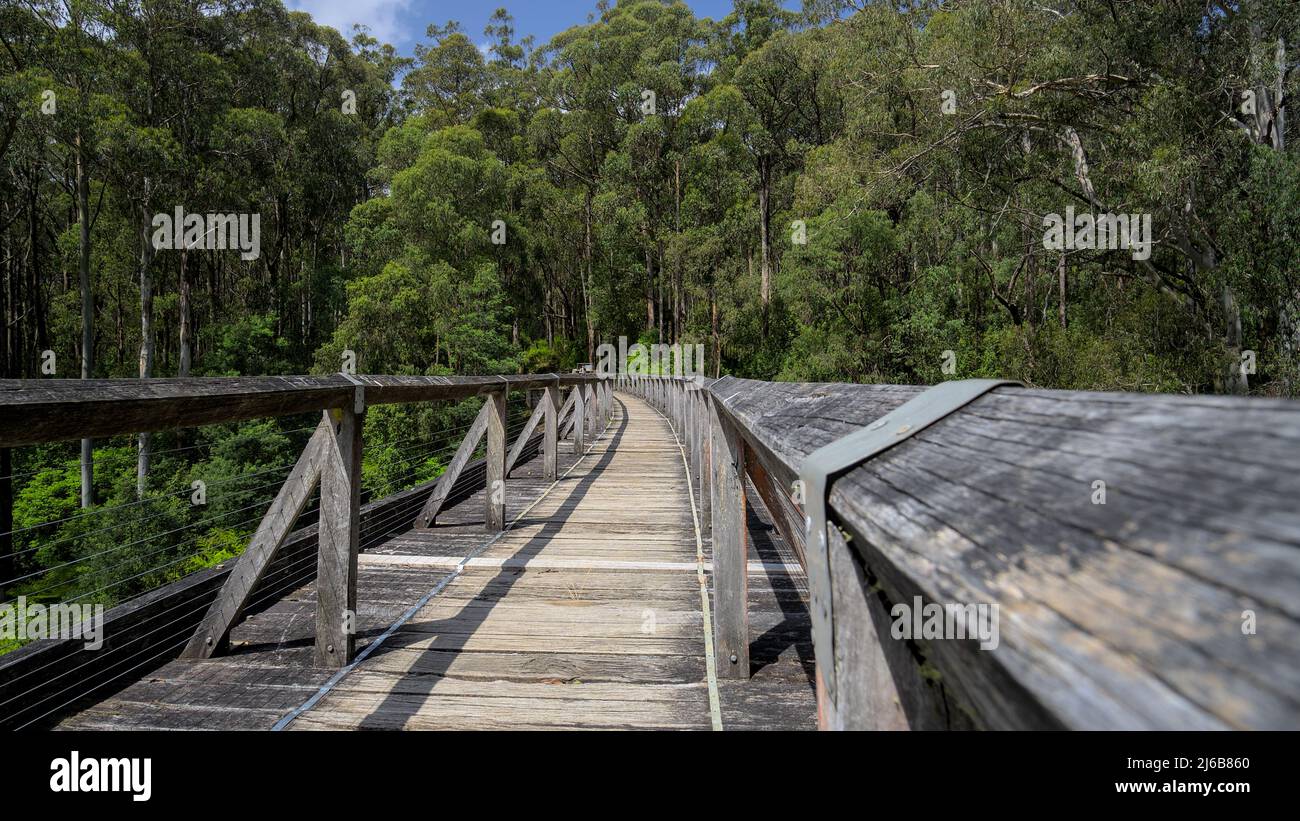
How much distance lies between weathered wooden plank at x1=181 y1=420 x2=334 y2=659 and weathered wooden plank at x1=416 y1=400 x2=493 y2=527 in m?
2.38

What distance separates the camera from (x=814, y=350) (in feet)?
77.7

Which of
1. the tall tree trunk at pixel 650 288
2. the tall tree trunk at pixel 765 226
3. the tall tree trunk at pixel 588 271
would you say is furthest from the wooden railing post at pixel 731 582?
the tall tree trunk at pixel 588 271

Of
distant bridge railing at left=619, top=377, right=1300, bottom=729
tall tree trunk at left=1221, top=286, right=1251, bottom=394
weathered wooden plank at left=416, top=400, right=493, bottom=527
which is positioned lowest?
weathered wooden plank at left=416, top=400, right=493, bottom=527

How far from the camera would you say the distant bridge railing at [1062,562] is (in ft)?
1.31

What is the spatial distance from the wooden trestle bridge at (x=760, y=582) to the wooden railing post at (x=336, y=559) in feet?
0.04

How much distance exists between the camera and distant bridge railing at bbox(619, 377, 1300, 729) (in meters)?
0.40

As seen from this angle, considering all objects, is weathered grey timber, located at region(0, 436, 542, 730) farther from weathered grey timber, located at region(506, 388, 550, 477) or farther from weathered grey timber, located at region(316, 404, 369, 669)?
weathered grey timber, located at region(506, 388, 550, 477)

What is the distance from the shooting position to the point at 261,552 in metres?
2.94

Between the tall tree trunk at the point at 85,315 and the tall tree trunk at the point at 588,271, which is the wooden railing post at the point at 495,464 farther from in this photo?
the tall tree trunk at the point at 588,271

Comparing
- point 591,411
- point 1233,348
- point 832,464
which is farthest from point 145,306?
point 1233,348

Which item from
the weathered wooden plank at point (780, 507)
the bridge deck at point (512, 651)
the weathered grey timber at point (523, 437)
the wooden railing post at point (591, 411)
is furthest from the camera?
the wooden railing post at point (591, 411)

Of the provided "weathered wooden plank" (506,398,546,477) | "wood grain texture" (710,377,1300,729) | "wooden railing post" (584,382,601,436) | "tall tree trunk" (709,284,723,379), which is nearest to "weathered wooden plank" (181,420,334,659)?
"wood grain texture" (710,377,1300,729)

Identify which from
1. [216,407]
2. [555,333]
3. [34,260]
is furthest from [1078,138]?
[555,333]
